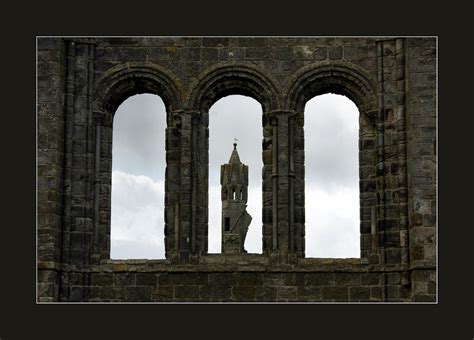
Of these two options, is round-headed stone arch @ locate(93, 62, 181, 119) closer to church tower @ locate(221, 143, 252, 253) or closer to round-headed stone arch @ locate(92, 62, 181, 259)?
round-headed stone arch @ locate(92, 62, 181, 259)

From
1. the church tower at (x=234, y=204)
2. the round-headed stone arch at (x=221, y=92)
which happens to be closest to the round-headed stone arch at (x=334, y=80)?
the round-headed stone arch at (x=221, y=92)

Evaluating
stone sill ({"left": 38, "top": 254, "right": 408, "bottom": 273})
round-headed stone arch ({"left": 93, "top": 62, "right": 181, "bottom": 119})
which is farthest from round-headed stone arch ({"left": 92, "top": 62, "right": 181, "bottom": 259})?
stone sill ({"left": 38, "top": 254, "right": 408, "bottom": 273})

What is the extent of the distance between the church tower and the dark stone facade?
318 millimetres

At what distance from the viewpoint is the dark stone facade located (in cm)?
2570

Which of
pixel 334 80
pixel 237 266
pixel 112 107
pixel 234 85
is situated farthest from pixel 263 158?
pixel 112 107

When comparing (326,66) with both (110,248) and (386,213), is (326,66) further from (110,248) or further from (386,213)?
(110,248)

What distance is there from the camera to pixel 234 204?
86.4ft

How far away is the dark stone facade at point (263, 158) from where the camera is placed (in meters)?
25.7

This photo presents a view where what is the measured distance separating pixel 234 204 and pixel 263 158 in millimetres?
1033

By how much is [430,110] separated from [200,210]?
14.8ft

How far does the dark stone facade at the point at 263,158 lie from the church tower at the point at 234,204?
0.32m

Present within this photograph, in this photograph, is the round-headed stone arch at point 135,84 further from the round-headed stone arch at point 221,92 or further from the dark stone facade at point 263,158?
the round-headed stone arch at point 221,92

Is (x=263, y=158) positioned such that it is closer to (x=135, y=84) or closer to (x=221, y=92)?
(x=221, y=92)

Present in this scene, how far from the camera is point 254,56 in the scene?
88.3ft
